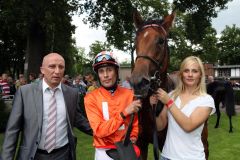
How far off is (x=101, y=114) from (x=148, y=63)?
31.3 inches

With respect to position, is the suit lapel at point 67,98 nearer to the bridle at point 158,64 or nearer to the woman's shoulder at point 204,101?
the bridle at point 158,64

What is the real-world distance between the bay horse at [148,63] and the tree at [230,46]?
237 ft

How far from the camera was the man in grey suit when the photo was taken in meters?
3.38

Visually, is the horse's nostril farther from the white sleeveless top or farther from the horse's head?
the white sleeveless top

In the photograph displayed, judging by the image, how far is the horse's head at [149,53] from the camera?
3.25 metres

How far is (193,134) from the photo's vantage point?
10.7ft

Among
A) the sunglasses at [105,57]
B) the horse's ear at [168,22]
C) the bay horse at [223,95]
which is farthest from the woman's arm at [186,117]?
the bay horse at [223,95]

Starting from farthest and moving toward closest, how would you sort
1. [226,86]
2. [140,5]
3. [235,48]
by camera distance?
[235,48]
[140,5]
[226,86]

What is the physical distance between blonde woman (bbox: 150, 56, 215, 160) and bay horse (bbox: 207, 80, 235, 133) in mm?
9435

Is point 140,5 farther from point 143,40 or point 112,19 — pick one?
point 143,40

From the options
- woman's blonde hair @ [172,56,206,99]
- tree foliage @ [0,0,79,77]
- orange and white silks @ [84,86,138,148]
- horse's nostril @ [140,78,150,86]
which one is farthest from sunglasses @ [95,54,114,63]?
tree foliage @ [0,0,79,77]

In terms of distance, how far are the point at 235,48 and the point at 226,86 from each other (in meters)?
64.3

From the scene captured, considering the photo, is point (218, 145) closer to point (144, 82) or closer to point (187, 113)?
point (187, 113)

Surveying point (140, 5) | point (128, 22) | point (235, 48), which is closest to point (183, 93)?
point (128, 22)
